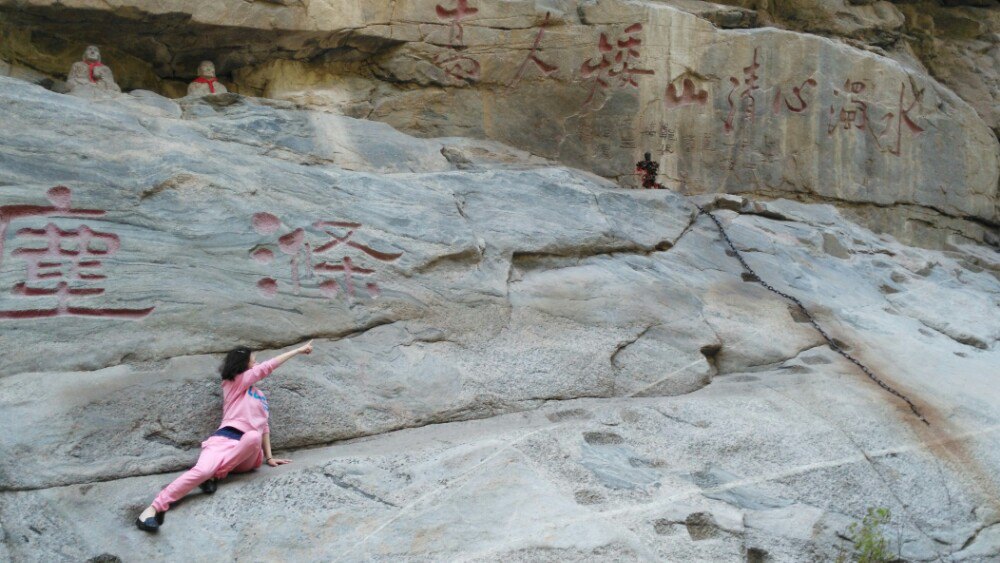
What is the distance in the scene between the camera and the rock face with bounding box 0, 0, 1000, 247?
760cm

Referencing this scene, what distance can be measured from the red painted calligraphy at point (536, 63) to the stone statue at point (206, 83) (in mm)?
2496

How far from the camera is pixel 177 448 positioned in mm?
4648

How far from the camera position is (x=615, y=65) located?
8438 mm

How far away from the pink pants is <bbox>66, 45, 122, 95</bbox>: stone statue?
3.43 meters

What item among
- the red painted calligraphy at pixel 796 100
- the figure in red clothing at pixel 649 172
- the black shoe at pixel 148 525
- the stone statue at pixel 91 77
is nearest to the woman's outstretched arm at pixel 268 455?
the black shoe at pixel 148 525

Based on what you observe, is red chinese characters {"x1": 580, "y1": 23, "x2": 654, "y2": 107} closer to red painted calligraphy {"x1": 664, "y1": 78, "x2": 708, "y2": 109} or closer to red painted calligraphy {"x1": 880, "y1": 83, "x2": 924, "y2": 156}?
red painted calligraphy {"x1": 664, "y1": 78, "x2": 708, "y2": 109}

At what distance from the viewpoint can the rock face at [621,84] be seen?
24.9 ft

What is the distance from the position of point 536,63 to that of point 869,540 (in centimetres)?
520

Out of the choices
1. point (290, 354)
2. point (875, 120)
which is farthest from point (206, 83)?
point (875, 120)

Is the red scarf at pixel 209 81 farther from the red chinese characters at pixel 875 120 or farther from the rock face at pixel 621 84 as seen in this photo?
the red chinese characters at pixel 875 120

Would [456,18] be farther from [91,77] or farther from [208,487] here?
[208,487]

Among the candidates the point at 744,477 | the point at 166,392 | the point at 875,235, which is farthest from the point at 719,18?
the point at 166,392

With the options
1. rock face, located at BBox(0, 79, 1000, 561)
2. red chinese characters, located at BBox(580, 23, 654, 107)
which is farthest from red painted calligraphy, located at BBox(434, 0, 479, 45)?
rock face, located at BBox(0, 79, 1000, 561)

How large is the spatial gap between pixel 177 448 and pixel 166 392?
0.32m
